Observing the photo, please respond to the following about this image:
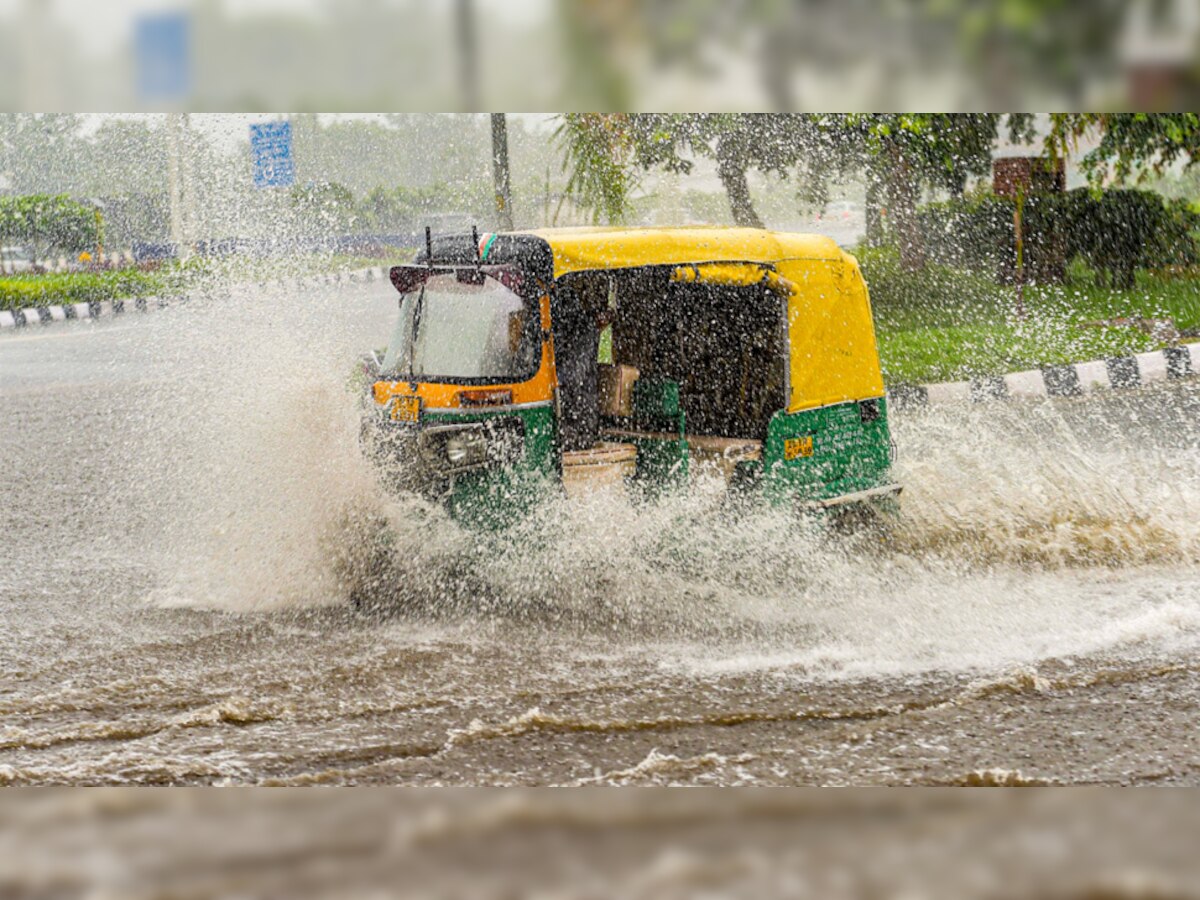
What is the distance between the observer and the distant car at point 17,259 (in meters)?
5.55

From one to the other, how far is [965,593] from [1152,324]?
85.6 inches

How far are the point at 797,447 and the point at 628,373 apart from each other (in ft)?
1.68

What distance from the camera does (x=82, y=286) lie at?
228 inches

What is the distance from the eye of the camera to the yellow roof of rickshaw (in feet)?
12.5

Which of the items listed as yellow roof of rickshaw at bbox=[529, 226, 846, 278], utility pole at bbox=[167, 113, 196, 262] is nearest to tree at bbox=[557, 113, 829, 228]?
yellow roof of rickshaw at bbox=[529, 226, 846, 278]

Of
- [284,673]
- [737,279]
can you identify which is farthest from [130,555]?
[737,279]

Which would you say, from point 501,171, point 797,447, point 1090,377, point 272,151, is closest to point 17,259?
point 272,151

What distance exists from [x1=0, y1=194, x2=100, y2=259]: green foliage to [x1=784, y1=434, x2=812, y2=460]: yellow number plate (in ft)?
9.95

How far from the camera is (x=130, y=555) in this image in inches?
202

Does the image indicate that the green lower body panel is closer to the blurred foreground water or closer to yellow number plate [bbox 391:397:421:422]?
yellow number plate [bbox 391:397:421:422]

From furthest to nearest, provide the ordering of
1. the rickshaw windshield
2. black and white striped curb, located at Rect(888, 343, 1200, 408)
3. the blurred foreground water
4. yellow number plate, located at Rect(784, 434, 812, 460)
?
1. black and white striped curb, located at Rect(888, 343, 1200, 408)
2. yellow number plate, located at Rect(784, 434, 812, 460)
3. the rickshaw windshield
4. the blurred foreground water
